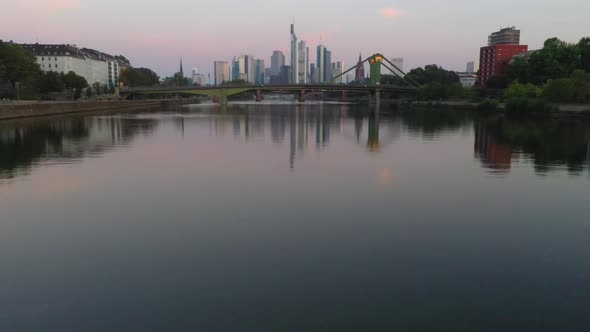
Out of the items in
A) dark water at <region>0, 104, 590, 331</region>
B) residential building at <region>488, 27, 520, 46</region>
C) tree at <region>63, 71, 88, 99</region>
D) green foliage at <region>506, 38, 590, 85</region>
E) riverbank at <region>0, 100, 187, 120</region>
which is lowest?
dark water at <region>0, 104, 590, 331</region>

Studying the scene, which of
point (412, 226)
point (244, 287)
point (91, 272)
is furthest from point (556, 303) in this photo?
point (91, 272)

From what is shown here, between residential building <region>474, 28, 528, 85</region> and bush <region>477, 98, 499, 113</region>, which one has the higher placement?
residential building <region>474, 28, 528, 85</region>

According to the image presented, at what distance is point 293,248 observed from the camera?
295 inches

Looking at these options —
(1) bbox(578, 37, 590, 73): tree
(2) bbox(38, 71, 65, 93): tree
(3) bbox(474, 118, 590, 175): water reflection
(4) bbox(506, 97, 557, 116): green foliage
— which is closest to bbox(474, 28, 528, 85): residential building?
(1) bbox(578, 37, 590, 73): tree

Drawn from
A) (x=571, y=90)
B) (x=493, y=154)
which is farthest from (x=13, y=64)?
(x=571, y=90)

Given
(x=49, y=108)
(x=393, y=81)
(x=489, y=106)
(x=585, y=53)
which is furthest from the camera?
(x=393, y=81)

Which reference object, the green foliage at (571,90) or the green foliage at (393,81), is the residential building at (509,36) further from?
the green foliage at (571,90)

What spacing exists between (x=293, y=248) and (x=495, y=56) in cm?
13535

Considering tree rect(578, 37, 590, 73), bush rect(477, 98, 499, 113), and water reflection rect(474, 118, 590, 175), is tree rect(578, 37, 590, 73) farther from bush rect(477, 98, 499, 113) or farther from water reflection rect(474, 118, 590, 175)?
water reflection rect(474, 118, 590, 175)

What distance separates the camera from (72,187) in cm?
1208

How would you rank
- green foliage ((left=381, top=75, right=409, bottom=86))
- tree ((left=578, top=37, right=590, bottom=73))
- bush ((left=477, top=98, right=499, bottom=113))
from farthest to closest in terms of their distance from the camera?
green foliage ((left=381, top=75, right=409, bottom=86)) < tree ((left=578, top=37, right=590, bottom=73)) < bush ((left=477, top=98, right=499, bottom=113))

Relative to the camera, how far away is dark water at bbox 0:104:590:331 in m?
5.37

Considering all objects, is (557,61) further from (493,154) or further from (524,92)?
(493,154)

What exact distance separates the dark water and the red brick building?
400 feet
